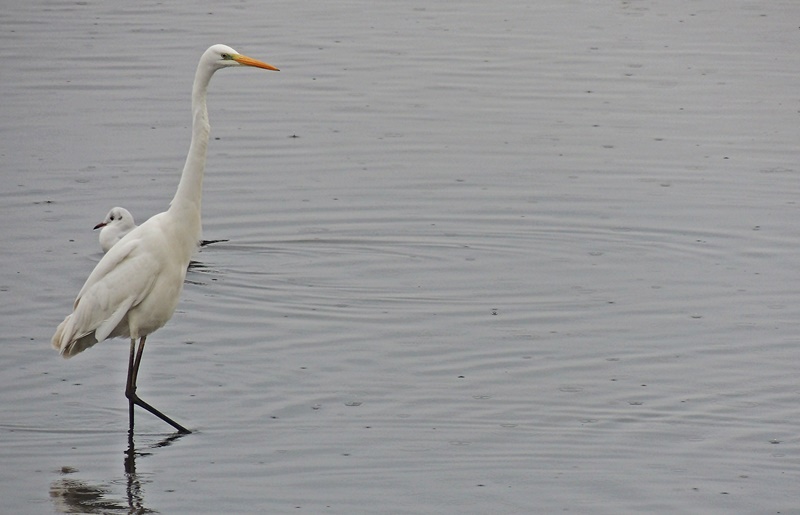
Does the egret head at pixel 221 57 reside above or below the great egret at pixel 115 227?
above

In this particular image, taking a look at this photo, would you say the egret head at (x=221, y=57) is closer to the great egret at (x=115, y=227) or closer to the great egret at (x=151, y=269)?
the great egret at (x=151, y=269)

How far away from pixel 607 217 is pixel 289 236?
284cm

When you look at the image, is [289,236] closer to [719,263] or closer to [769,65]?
[719,263]

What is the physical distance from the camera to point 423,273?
1156 cm

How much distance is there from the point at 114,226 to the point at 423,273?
8.50ft

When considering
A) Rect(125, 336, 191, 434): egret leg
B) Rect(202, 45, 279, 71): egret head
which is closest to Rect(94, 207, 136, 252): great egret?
Rect(125, 336, 191, 434): egret leg

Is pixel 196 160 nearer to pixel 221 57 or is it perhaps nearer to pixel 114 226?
pixel 221 57

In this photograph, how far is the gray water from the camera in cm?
790

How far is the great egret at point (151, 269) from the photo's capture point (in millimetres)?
8562

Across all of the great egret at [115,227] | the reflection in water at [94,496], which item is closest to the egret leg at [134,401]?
the reflection in water at [94,496]

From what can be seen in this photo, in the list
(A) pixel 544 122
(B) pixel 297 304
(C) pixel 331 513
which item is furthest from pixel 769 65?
(C) pixel 331 513

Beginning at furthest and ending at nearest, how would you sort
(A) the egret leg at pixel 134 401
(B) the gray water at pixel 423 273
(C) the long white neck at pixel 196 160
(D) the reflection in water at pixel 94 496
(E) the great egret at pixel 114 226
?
(E) the great egret at pixel 114 226 → (C) the long white neck at pixel 196 160 → (A) the egret leg at pixel 134 401 → (B) the gray water at pixel 423 273 → (D) the reflection in water at pixel 94 496

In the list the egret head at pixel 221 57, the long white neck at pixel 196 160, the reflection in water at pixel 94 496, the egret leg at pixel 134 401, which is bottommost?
the reflection in water at pixel 94 496

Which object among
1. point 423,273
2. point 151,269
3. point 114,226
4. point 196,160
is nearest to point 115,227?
point 114,226
